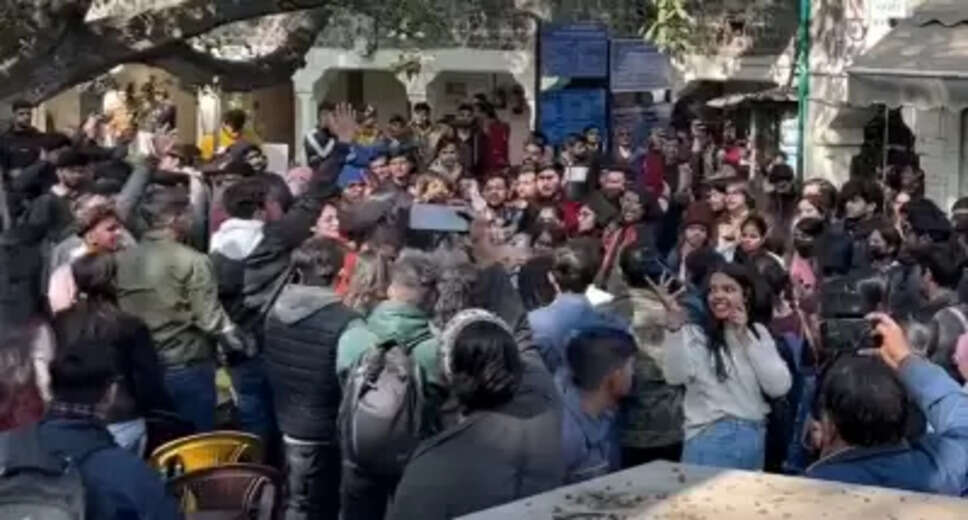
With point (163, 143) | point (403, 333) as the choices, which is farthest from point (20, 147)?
point (403, 333)

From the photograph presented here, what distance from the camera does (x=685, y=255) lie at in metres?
9.53

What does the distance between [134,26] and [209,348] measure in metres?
3.45

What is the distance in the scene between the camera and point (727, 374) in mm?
6848

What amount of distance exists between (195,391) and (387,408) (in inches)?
77.7

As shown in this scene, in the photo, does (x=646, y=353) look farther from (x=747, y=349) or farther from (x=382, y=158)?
(x=382, y=158)

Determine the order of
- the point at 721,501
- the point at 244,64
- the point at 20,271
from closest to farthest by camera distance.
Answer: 1. the point at 721,501
2. the point at 20,271
3. the point at 244,64

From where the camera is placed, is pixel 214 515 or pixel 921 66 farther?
pixel 921 66

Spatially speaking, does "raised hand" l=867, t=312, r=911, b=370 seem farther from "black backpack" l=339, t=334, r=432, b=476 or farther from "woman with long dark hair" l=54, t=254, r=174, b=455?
"woman with long dark hair" l=54, t=254, r=174, b=455

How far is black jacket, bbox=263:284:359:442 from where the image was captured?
23.5ft

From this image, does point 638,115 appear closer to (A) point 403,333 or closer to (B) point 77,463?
(A) point 403,333

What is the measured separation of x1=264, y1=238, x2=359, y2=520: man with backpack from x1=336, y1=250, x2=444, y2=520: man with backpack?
366 millimetres

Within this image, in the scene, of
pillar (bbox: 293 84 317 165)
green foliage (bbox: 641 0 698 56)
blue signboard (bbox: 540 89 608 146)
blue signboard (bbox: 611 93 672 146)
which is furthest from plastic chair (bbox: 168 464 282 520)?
pillar (bbox: 293 84 317 165)

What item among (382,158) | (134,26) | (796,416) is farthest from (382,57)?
(796,416)

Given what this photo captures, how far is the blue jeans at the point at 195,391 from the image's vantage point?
811 cm
